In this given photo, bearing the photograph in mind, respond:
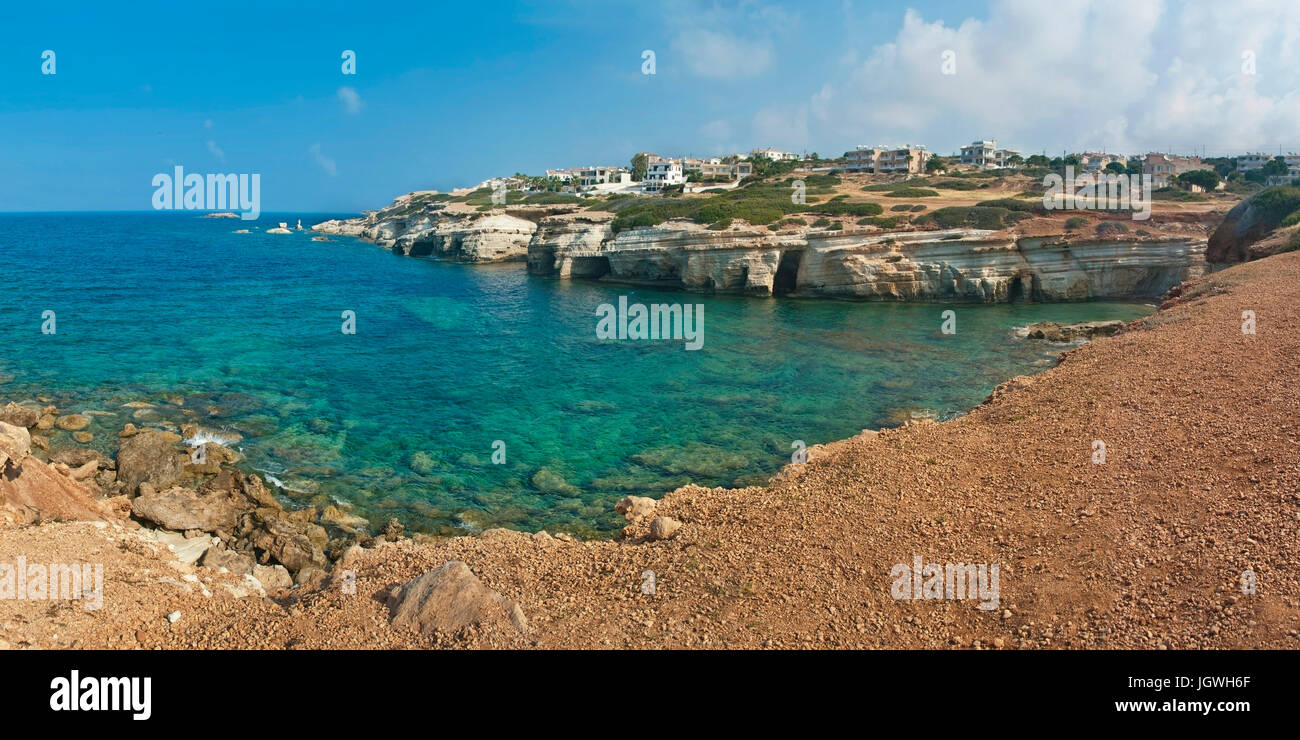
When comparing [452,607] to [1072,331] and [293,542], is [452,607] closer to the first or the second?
[293,542]

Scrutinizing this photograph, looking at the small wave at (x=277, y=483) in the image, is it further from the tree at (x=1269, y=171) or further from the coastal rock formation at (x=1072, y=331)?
the tree at (x=1269, y=171)

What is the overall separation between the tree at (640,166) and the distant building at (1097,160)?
74160 millimetres

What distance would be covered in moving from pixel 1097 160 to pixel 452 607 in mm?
142426

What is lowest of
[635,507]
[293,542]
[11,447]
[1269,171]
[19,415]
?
[293,542]

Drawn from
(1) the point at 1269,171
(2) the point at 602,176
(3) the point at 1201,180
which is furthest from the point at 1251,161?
(2) the point at 602,176

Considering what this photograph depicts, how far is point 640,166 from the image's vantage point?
134m

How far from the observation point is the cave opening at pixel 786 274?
173 ft

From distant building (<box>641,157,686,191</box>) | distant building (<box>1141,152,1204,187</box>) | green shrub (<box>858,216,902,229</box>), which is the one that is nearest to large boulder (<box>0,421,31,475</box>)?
green shrub (<box>858,216,902,229</box>)

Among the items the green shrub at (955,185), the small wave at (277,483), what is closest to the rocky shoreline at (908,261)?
the green shrub at (955,185)

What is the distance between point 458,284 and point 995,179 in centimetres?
6508

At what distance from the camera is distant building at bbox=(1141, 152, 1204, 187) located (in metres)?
101

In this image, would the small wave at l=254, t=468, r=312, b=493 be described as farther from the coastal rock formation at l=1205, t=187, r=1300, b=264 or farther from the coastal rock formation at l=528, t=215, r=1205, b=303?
the coastal rock formation at l=1205, t=187, r=1300, b=264

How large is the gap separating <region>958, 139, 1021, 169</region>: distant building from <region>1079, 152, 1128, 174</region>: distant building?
1204 cm

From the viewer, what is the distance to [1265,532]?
949cm
